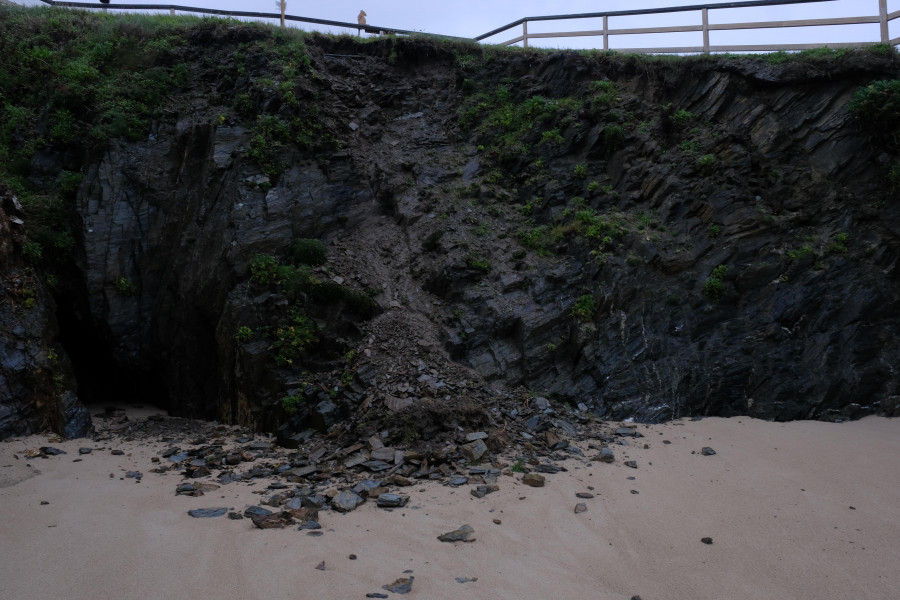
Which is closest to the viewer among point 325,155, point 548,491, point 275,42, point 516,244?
point 548,491

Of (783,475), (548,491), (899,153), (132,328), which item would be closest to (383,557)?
(548,491)

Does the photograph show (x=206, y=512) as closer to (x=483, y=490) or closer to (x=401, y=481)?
(x=401, y=481)

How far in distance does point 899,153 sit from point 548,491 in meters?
9.96

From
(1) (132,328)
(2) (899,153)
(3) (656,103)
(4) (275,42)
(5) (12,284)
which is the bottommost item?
(1) (132,328)

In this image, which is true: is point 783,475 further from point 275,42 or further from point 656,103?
point 275,42

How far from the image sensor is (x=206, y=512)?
6012 mm

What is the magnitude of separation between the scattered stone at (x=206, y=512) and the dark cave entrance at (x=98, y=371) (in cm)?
755

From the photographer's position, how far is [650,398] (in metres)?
9.45

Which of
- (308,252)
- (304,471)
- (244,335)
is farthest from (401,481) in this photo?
(308,252)

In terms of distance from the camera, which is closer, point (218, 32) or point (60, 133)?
point (60, 133)

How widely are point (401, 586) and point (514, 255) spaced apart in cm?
834

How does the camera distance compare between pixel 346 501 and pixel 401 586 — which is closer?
pixel 401 586

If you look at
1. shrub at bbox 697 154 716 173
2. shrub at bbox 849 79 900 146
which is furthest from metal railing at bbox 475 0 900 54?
shrub at bbox 697 154 716 173

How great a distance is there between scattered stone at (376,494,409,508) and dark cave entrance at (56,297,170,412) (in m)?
8.72
